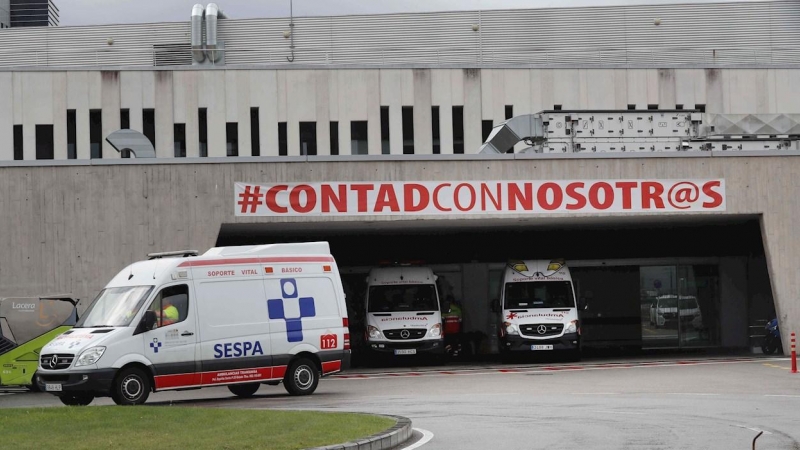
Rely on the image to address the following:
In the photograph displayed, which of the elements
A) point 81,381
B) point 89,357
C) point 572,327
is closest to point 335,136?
point 572,327

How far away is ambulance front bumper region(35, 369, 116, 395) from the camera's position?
17.5 m

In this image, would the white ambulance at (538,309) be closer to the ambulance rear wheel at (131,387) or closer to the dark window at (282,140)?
the ambulance rear wheel at (131,387)

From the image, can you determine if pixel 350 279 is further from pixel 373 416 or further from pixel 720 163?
pixel 373 416

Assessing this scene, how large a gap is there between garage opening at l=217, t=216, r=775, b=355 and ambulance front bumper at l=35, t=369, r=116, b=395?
1737 centimetres

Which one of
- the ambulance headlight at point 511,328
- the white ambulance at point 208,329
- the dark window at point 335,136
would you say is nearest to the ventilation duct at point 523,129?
the ambulance headlight at point 511,328

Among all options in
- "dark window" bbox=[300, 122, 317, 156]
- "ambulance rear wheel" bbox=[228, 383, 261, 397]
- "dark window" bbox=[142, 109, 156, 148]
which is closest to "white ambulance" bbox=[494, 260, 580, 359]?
"ambulance rear wheel" bbox=[228, 383, 261, 397]

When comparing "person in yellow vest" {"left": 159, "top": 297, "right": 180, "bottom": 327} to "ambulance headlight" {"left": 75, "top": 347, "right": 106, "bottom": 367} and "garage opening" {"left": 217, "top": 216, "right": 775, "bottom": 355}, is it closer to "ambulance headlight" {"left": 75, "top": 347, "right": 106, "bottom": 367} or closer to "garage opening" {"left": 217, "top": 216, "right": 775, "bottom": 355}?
"ambulance headlight" {"left": 75, "top": 347, "right": 106, "bottom": 367}

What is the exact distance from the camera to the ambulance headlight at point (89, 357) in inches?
693

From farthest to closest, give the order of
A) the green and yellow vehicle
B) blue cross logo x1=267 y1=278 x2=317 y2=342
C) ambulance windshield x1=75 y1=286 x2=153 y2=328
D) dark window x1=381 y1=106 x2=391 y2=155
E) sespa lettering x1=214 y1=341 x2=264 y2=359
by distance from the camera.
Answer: dark window x1=381 y1=106 x2=391 y2=155 → the green and yellow vehicle → blue cross logo x1=267 y1=278 x2=317 y2=342 → sespa lettering x1=214 y1=341 x2=264 y2=359 → ambulance windshield x1=75 y1=286 x2=153 y2=328

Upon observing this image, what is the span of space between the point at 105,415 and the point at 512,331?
51.7 ft

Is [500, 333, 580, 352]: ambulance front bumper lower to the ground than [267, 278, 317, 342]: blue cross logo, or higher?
lower

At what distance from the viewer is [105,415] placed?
1404cm

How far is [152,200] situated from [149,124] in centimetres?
1730

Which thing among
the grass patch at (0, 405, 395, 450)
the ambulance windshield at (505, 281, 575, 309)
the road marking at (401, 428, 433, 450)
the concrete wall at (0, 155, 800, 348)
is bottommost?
the road marking at (401, 428, 433, 450)
